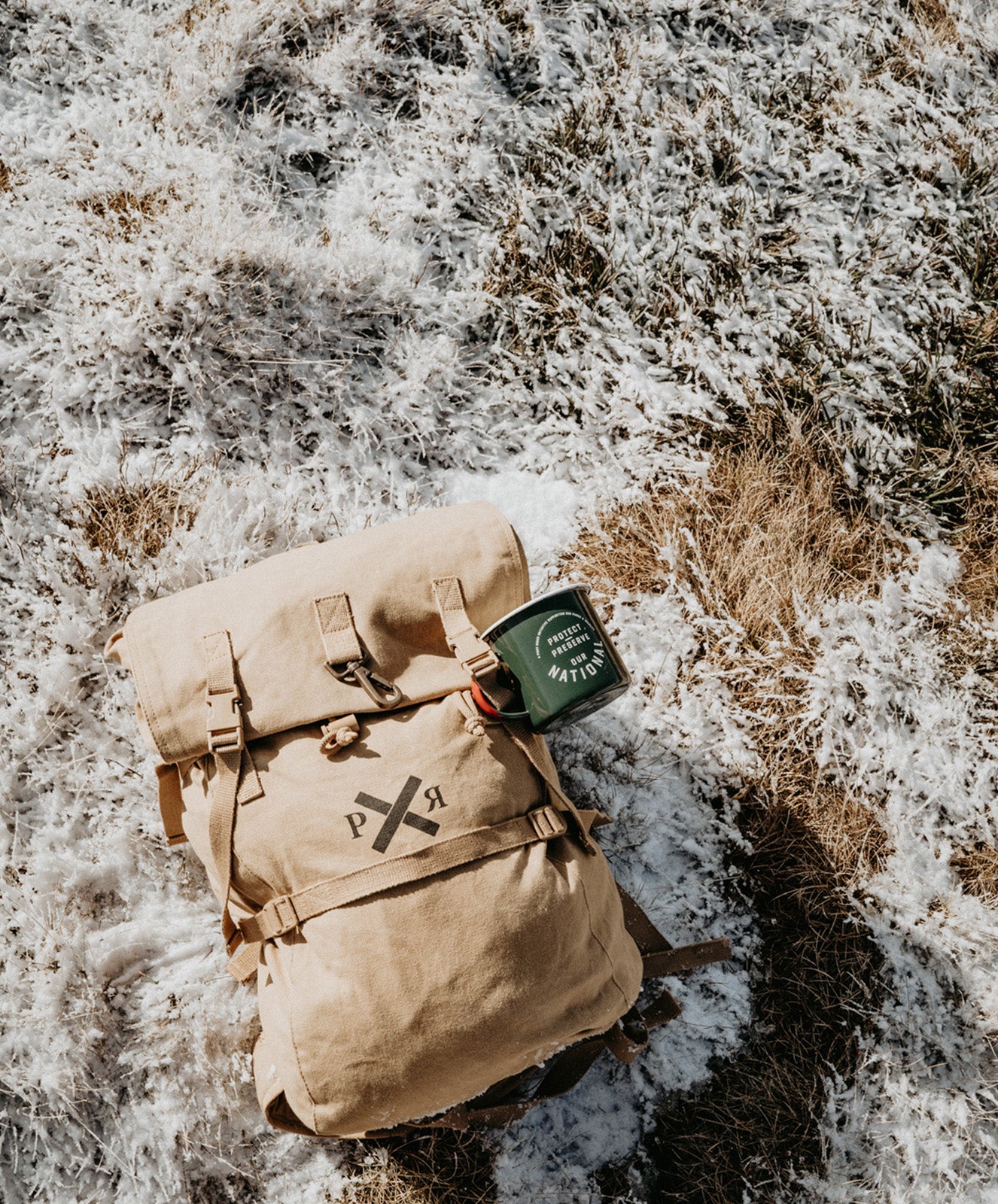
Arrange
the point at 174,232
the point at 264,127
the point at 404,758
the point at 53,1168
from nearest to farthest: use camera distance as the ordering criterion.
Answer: the point at 404,758
the point at 53,1168
the point at 174,232
the point at 264,127

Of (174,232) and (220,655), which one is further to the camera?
(174,232)

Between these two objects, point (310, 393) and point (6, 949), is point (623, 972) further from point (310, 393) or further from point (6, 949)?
point (310, 393)

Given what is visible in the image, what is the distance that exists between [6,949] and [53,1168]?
69 centimetres

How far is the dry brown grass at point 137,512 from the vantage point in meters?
2.79

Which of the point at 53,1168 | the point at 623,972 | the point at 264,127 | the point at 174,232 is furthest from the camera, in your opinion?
the point at 264,127

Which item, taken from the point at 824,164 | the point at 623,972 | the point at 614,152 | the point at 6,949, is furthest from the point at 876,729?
the point at 6,949

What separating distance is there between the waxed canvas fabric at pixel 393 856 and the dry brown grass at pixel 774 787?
91 cm

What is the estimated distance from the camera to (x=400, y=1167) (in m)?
2.68

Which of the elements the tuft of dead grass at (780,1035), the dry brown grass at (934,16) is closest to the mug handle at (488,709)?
the tuft of dead grass at (780,1035)

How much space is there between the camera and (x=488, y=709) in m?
2.11

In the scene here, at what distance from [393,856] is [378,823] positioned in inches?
3.4

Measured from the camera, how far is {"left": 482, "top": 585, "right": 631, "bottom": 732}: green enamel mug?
1952 millimetres

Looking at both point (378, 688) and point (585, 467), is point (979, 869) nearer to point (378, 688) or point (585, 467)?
point (585, 467)

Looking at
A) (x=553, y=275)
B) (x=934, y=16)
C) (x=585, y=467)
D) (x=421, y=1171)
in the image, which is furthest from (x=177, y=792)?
(x=934, y=16)
